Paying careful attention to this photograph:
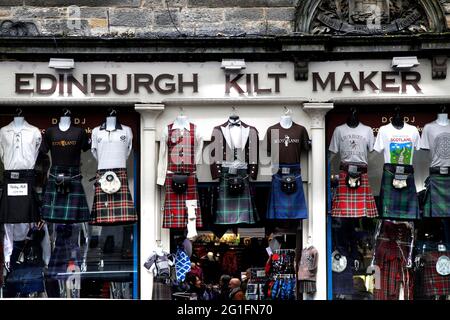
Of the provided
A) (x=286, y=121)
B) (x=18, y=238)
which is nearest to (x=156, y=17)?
(x=286, y=121)

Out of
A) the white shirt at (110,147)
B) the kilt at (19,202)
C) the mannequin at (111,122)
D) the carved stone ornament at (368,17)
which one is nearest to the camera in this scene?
the kilt at (19,202)

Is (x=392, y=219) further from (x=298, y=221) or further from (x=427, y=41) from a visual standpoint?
(x=427, y=41)

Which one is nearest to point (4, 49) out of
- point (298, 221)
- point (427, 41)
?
point (298, 221)

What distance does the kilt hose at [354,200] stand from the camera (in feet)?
37.4

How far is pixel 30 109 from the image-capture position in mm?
11750

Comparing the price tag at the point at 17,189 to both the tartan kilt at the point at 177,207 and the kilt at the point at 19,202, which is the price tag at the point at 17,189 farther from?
the tartan kilt at the point at 177,207

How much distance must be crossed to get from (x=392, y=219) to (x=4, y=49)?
5.54m

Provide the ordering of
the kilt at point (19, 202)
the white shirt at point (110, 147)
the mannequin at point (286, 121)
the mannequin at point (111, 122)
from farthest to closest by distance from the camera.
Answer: the mannequin at point (286, 121) < the mannequin at point (111, 122) < the white shirt at point (110, 147) < the kilt at point (19, 202)

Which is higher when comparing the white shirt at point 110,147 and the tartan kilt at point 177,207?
the white shirt at point 110,147

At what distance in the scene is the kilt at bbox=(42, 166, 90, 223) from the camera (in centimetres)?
1130

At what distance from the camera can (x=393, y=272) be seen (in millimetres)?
11672

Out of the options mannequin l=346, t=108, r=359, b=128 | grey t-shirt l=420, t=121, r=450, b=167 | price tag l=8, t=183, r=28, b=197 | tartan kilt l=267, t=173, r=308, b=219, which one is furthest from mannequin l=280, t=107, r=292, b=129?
price tag l=8, t=183, r=28, b=197

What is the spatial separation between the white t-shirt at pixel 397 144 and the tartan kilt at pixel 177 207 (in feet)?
8.15

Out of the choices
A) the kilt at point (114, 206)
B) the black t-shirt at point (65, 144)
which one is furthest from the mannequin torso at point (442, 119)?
the black t-shirt at point (65, 144)
